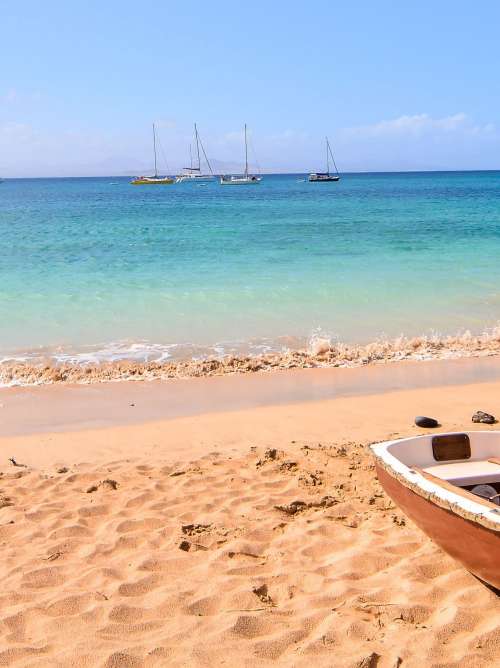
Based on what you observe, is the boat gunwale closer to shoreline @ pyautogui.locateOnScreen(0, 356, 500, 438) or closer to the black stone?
the black stone

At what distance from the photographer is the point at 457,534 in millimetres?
4172

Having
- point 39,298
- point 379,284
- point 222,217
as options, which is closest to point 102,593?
point 39,298

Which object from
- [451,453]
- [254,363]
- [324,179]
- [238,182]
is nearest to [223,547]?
[451,453]

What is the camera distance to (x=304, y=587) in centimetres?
442

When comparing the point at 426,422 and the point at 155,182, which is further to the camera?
the point at 155,182

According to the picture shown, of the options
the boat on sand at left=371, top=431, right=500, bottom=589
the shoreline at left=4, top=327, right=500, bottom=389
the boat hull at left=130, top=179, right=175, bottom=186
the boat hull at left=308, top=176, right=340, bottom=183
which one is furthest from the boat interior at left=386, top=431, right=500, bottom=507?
the boat hull at left=308, top=176, right=340, bottom=183

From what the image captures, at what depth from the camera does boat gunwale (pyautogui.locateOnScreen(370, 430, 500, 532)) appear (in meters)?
3.87

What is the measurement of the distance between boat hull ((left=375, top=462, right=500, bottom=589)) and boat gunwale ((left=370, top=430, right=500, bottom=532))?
30 millimetres

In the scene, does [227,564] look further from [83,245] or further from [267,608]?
[83,245]

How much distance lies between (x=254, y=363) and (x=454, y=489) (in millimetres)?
6400

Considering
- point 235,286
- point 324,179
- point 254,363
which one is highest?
point 324,179

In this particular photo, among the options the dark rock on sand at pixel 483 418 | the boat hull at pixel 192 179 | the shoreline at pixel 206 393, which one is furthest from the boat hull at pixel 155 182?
the dark rock on sand at pixel 483 418

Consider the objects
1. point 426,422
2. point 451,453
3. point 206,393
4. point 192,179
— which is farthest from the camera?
point 192,179

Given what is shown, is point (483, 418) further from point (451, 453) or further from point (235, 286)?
point (235, 286)
